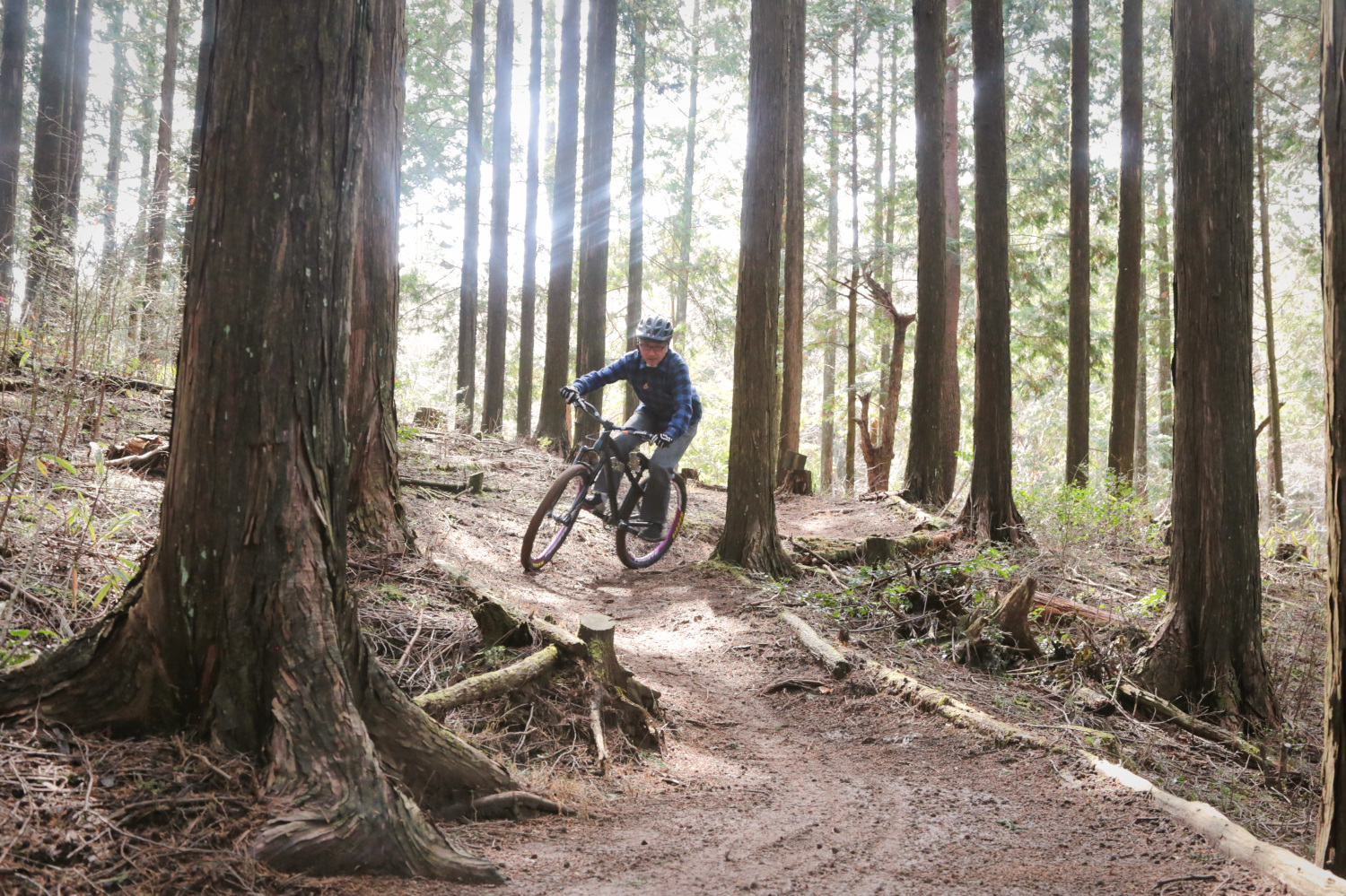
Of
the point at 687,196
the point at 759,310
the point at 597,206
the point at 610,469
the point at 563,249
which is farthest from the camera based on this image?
the point at 687,196

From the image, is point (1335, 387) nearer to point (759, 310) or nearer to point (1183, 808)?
point (1183, 808)

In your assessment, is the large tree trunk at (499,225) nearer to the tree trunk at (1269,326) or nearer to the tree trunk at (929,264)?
the tree trunk at (929,264)

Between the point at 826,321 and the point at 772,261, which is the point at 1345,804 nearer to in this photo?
the point at 772,261

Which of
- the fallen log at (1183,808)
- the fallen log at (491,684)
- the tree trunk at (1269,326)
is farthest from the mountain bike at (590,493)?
the tree trunk at (1269,326)

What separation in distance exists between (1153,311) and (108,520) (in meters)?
22.4

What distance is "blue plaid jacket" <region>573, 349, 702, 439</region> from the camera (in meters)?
7.82

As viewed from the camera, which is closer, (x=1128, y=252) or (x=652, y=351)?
(x=652, y=351)

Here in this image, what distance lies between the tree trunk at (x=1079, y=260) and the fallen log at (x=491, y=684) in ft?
39.4

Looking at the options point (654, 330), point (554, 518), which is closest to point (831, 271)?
A: point (654, 330)

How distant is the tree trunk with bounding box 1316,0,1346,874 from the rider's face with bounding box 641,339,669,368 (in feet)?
17.2

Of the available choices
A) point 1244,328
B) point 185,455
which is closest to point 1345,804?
point 1244,328

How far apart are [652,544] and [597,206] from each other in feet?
31.2

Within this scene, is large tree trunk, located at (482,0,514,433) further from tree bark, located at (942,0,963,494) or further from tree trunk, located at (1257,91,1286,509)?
tree trunk, located at (1257,91,1286,509)

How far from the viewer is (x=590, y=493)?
303 inches
